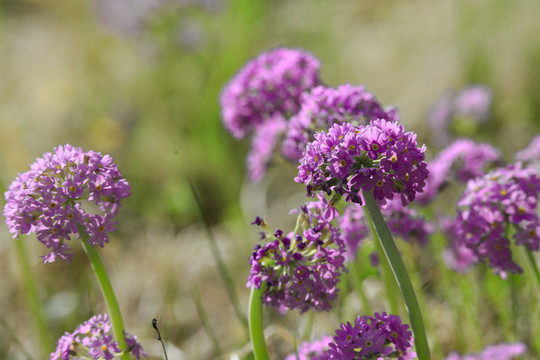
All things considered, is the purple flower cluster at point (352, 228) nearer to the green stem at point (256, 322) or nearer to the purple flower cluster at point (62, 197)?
the green stem at point (256, 322)

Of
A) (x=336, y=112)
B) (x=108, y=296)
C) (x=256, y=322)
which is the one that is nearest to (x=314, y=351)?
(x=256, y=322)

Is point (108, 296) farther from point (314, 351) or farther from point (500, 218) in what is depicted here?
point (500, 218)

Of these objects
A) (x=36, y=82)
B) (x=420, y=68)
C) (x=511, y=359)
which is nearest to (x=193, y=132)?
(x=420, y=68)

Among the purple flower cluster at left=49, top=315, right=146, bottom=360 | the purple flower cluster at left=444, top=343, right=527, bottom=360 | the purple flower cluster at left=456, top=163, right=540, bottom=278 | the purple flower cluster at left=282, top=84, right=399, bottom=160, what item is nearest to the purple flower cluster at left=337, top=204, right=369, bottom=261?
the purple flower cluster at left=282, top=84, right=399, bottom=160

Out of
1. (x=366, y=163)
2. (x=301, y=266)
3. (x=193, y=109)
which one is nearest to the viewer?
(x=366, y=163)

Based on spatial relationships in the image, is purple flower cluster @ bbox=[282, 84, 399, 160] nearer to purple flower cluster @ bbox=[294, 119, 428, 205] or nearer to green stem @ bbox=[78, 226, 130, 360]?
purple flower cluster @ bbox=[294, 119, 428, 205]

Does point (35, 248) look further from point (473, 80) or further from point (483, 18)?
point (483, 18)
